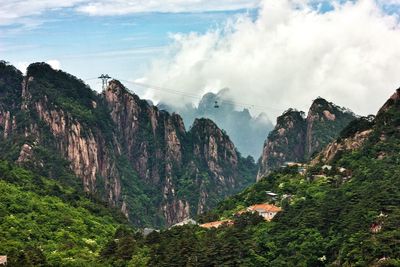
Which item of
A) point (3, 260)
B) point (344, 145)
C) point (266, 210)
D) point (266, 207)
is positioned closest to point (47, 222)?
point (266, 210)

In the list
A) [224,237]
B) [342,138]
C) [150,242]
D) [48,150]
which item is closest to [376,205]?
[224,237]

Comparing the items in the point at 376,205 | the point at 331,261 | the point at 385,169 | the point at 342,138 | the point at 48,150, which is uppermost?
the point at 48,150

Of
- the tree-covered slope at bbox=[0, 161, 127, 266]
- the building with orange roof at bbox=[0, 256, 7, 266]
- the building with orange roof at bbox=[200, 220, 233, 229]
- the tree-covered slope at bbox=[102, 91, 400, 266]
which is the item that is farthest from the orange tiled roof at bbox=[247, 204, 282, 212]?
the building with orange roof at bbox=[0, 256, 7, 266]

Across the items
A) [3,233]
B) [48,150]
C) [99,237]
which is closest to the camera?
[3,233]

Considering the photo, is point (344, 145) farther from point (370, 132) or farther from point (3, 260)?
point (3, 260)

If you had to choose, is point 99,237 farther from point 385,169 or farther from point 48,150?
point 48,150

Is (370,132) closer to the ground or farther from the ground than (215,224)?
farther from the ground

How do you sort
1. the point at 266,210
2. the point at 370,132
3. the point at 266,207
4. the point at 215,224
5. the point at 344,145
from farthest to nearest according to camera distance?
1. the point at 344,145
2. the point at 370,132
3. the point at 215,224
4. the point at 266,207
5. the point at 266,210

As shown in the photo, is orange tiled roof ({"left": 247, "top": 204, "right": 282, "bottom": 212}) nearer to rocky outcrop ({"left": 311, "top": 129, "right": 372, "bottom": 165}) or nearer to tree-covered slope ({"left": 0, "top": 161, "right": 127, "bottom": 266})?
rocky outcrop ({"left": 311, "top": 129, "right": 372, "bottom": 165})

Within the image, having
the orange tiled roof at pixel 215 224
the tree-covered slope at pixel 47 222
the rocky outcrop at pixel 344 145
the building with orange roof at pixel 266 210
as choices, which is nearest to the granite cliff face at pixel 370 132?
the rocky outcrop at pixel 344 145
